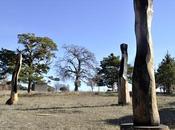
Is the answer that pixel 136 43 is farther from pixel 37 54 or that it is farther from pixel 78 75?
pixel 78 75

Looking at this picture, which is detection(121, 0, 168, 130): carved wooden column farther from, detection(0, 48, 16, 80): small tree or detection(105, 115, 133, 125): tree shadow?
detection(0, 48, 16, 80): small tree

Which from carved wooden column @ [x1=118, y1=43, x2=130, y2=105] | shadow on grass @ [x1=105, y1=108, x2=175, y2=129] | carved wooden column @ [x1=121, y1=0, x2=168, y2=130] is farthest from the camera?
carved wooden column @ [x1=118, y1=43, x2=130, y2=105]

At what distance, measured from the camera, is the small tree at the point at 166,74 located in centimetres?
5091

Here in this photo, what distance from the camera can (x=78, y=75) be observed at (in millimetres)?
60062

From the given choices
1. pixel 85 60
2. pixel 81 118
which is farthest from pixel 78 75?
pixel 81 118

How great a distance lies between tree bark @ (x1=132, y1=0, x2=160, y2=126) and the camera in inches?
288

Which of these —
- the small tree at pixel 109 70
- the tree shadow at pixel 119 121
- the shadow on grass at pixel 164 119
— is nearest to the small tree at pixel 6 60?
the small tree at pixel 109 70

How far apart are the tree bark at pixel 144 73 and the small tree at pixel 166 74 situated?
143 feet

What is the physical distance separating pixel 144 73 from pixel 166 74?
147ft

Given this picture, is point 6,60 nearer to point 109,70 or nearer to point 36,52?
point 36,52

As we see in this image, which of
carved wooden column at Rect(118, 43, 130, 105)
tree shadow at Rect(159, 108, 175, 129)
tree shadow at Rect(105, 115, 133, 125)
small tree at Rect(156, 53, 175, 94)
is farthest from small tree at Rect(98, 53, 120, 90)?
tree shadow at Rect(105, 115, 133, 125)

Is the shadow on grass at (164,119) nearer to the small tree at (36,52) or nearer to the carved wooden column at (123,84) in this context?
the carved wooden column at (123,84)

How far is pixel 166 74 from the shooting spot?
51312 mm

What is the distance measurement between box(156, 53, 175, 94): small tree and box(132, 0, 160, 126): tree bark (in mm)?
43590
